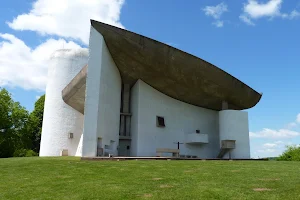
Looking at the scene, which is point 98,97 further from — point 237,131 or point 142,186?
point 237,131

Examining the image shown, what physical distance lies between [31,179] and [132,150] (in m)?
15.9

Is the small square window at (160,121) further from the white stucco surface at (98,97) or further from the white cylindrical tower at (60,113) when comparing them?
the white cylindrical tower at (60,113)

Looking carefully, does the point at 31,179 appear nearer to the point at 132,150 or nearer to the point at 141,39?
the point at 141,39

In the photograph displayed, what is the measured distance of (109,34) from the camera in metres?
19.5

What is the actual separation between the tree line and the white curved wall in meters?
23.9

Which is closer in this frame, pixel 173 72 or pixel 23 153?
pixel 173 72


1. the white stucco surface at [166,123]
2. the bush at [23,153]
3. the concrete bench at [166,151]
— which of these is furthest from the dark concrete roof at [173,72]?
the bush at [23,153]

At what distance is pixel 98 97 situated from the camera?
18656 millimetres

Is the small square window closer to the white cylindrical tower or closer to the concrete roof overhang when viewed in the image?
the concrete roof overhang

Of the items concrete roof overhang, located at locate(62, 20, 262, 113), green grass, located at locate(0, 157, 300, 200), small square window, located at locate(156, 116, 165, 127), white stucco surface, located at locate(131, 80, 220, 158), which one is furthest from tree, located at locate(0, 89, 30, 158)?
green grass, located at locate(0, 157, 300, 200)

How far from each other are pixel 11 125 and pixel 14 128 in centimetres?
82

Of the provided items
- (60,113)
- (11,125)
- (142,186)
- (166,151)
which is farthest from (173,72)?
(11,125)

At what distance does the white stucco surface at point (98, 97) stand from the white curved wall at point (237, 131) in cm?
992

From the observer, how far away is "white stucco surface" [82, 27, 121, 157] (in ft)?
59.6
